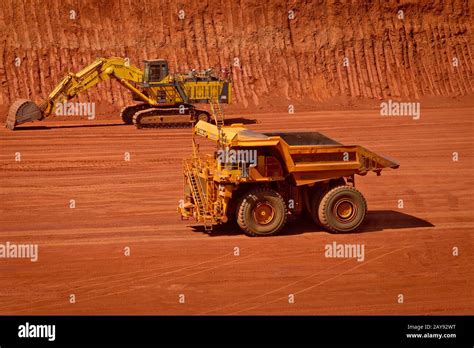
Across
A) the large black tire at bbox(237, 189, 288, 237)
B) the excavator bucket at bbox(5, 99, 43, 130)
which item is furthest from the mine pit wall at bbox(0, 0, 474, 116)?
the large black tire at bbox(237, 189, 288, 237)

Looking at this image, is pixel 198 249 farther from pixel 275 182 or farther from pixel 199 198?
pixel 275 182

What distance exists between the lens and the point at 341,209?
14586 millimetres

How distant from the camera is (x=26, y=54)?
37.3 m

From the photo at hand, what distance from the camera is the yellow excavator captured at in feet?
99.7

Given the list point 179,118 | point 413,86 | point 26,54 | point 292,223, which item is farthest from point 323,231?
point 413,86

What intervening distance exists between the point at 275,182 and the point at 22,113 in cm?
1730

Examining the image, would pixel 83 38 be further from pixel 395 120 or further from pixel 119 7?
Answer: pixel 395 120

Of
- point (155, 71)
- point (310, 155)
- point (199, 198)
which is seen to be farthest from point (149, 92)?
point (310, 155)

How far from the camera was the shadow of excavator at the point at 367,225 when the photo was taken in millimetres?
14867

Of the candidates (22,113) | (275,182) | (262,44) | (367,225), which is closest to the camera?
(275,182)

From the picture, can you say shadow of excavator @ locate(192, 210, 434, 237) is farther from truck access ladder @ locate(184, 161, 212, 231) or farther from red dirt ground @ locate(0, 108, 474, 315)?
truck access ladder @ locate(184, 161, 212, 231)

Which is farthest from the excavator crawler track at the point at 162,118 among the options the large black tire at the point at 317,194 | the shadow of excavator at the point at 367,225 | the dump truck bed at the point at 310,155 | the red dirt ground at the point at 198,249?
the large black tire at the point at 317,194

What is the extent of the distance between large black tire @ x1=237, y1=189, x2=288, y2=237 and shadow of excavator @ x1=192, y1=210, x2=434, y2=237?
12.4 inches

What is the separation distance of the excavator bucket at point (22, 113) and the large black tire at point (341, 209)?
17.7 m
